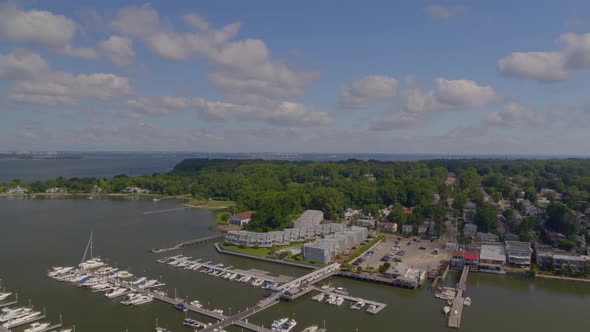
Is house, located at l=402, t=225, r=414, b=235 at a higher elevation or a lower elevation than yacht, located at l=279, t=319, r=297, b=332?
higher

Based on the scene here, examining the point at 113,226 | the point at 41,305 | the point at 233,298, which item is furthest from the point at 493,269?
the point at 113,226

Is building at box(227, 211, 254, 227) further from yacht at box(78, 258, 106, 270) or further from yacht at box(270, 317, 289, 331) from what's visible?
yacht at box(270, 317, 289, 331)

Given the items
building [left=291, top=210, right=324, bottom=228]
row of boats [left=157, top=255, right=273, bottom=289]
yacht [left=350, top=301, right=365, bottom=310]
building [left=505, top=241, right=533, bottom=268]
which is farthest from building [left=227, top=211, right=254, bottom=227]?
building [left=505, top=241, right=533, bottom=268]

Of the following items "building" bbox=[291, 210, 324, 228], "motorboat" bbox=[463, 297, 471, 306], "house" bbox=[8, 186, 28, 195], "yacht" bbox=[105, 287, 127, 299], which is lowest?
"motorboat" bbox=[463, 297, 471, 306]

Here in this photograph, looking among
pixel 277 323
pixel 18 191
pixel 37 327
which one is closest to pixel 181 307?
pixel 277 323

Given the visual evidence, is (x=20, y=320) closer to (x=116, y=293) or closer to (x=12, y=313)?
(x=12, y=313)

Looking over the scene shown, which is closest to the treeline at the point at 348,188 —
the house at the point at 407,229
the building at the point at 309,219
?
the house at the point at 407,229
